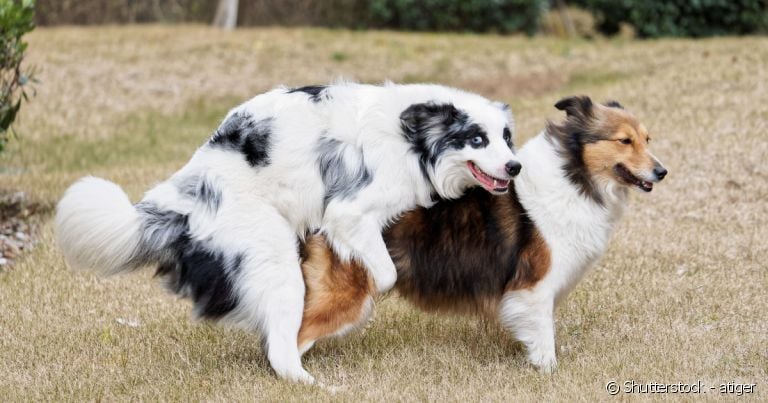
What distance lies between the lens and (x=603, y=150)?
16.4 ft

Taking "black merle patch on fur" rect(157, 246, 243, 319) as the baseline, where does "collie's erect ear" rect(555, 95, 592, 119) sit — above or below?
above

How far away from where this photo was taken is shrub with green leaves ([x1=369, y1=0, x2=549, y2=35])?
18234 millimetres

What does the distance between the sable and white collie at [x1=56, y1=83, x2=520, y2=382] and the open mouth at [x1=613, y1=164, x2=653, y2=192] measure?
1.98ft

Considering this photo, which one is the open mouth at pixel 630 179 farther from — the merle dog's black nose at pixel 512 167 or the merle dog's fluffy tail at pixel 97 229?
the merle dog's fluffy tail at pixel 97 229

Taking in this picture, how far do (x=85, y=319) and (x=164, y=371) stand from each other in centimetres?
117

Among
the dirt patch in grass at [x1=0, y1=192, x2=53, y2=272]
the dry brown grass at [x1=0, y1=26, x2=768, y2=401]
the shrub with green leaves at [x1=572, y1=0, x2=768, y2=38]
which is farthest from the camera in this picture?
the shrub with green leaves at [x1=572, y1=0, x2=768, y2=38]

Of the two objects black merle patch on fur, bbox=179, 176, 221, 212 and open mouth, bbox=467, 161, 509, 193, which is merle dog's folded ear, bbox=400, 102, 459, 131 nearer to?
open mouth, bbox=467, 161, 509, 193

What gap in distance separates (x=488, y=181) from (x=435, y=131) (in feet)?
1.20

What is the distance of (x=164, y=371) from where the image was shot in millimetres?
5188

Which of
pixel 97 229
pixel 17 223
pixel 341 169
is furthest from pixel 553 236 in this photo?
pixel 17 223

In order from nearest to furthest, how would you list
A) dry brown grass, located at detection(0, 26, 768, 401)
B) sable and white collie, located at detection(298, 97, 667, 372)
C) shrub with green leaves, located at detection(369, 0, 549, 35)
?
sable and white collie, located at detection(298, 97, 667, 372) → dry brown grass, located at detection(0, 26, 768, 401) → shrub with green leaves, located at detection(369, 0, 549, 35)

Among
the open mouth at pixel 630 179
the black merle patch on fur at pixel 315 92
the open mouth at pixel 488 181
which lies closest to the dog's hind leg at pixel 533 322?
the open mouth at pixel 488 181

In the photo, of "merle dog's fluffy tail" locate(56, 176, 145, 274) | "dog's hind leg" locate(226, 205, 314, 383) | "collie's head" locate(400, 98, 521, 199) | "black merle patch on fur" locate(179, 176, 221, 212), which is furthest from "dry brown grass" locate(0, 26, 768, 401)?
"collie's head" locate(400, 98, 521, 199)

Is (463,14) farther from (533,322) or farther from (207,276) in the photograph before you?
(207,276)
